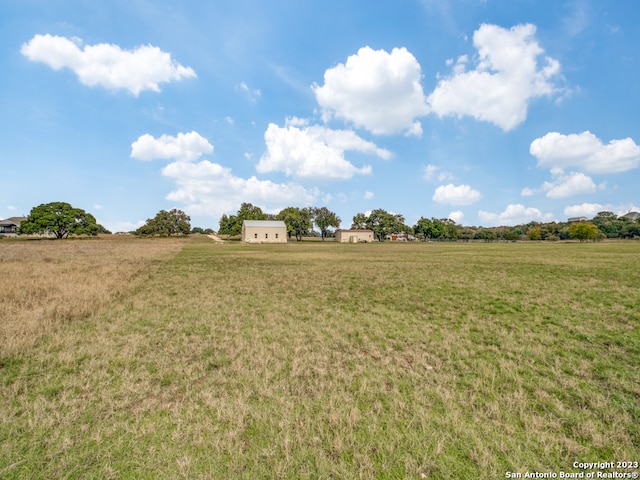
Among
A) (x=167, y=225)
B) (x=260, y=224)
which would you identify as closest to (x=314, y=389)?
(x=260, y=224)

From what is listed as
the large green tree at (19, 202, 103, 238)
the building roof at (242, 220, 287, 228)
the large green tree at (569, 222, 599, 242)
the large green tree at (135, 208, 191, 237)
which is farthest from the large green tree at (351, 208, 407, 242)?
the large green tree at (19, 202, 103, 238)

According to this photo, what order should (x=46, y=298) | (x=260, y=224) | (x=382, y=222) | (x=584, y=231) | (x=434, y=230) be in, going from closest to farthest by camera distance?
(x=46, y=298), (x=260, y=224), (x=584, y=231), (x=382, y=222), (x=434, y=230)

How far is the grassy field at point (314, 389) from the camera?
3.29m

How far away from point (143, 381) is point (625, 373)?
8.97 m

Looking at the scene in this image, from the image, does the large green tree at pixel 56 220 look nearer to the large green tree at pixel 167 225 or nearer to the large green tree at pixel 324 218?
the large green tree at pixel 167 225

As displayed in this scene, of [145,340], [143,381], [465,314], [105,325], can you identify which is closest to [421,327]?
[465,314]

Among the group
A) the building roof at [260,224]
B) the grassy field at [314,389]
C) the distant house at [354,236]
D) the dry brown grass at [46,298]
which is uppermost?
the building roof at [260,224]

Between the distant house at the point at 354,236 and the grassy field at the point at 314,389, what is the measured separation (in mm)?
77218

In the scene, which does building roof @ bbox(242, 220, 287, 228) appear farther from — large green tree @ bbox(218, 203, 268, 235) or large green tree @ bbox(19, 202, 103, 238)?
large green tree @ bbox(19, 202, 103, 238)

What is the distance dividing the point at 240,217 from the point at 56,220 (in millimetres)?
44425

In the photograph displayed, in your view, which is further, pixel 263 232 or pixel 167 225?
pixel 167 225

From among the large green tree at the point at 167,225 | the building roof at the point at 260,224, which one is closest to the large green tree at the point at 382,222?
the building roof at the point at 260,224

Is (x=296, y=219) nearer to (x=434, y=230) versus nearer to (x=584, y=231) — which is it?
(x=434, y=230)

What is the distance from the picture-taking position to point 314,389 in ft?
15.6
